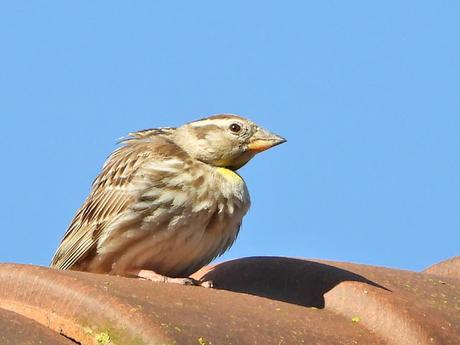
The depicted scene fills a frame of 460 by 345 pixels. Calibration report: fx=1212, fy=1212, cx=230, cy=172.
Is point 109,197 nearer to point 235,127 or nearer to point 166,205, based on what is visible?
point 166,205

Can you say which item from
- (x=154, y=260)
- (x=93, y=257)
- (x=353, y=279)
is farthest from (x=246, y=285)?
(x=93, y=257)

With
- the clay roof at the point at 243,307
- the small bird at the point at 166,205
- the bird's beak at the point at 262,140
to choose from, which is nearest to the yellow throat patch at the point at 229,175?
the small bird at the point at 166,205

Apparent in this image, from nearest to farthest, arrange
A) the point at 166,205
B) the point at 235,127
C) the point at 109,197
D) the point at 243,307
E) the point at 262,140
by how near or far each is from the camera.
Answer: the point at 243,307 → the point at 166,205 → the point at 109,197 → the point at 262,140 → the point at 235,127

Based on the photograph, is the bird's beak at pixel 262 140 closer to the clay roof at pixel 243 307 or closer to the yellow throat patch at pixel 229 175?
the yellow throat patch at pixel 229 175

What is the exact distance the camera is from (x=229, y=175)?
671cm

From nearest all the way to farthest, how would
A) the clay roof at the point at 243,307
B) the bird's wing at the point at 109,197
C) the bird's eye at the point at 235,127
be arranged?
the clay roof at the point at 243,307, the bird's wing at the point at 109,197, the bird's eye at the point at 235,127

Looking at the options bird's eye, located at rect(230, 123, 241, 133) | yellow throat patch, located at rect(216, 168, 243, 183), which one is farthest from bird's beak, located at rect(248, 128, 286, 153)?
yellow throat patch, located at rect(216, 168, 243, 183)

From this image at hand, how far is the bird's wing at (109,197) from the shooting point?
654cm

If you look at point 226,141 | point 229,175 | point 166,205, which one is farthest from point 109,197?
point 226,141

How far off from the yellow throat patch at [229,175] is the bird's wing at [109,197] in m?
0.25

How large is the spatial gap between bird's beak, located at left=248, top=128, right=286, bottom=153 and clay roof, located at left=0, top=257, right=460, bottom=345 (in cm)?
127

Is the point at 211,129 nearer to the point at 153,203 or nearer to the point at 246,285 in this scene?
the point at 153,203

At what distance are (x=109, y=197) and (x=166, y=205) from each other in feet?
1.72

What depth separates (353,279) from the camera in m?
5.31
